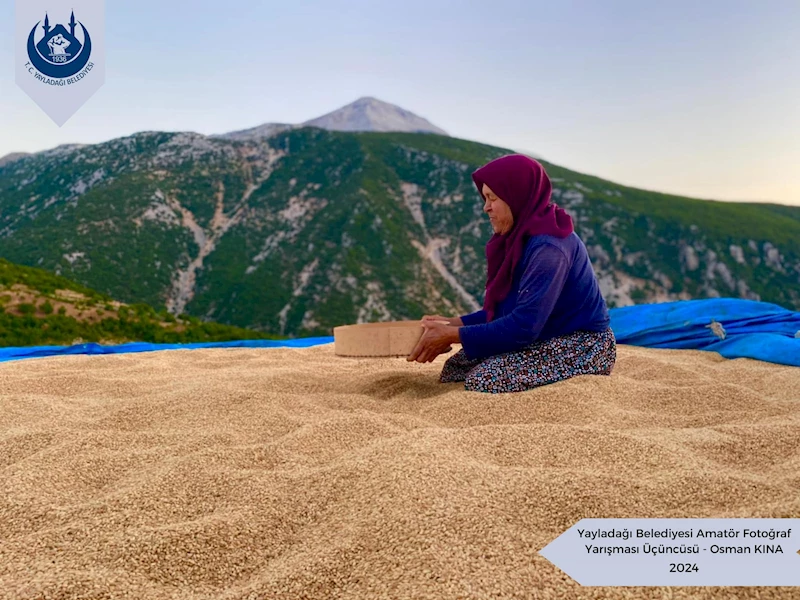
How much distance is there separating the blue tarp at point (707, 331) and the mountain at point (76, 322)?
17.4ft

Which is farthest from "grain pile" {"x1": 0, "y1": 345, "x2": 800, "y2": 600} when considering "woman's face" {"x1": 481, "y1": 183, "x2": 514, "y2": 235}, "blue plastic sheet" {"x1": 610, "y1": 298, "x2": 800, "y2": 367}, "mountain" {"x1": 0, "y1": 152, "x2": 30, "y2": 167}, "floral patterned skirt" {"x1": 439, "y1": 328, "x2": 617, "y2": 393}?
"mountain" {"x1": 0, "y1": 152, "x2": 30, "y2": 167}

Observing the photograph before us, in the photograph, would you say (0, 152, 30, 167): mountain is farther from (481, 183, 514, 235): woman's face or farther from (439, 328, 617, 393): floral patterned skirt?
(439, 328, 617, 393): floral patterned skirt

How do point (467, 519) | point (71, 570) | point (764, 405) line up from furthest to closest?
point (764, 405)
point (467, 519)
point (71, 570)

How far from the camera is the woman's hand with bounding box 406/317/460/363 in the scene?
2.92 meters

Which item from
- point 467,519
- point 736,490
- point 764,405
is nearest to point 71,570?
point 467,519

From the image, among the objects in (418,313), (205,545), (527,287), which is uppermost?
(527,287)

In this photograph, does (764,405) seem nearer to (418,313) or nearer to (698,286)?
(418,313)

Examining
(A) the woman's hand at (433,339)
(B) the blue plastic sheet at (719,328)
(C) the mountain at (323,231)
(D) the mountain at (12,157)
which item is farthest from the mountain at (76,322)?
(D) the mountain at (12,157)

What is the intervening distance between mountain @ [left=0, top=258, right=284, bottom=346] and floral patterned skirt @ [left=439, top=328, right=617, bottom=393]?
909 cm

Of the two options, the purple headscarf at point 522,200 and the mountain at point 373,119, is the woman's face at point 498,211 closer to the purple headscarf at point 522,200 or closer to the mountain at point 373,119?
the purple headscarf at point 522,200

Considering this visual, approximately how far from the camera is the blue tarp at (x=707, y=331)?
423 cm

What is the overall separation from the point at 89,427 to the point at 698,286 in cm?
6102

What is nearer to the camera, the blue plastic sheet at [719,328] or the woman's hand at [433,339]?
the woman's hand at [433,339]

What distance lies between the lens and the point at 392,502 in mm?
1525
